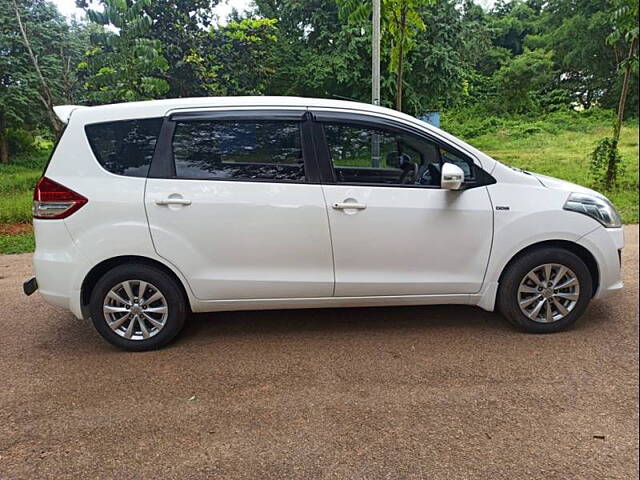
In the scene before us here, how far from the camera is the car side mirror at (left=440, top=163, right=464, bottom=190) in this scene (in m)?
3.04

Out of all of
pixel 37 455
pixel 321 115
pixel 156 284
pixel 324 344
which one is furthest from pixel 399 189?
pixel 37 455

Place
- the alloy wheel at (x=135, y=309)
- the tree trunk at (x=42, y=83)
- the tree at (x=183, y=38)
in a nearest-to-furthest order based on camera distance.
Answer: the alloy wheel at (x=135, y=309)
the tree trunk at (x=42, y=83)
the tree at (x=183, y=38)

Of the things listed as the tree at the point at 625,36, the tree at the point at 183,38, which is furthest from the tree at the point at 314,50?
the tree at the point at 625,36

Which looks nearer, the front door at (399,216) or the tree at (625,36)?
the front door at (399,216)

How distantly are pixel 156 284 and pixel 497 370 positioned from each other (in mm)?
2250

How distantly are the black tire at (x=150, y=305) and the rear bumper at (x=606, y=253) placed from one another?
112 inches

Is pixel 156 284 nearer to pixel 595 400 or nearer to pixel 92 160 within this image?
pixel 92 160

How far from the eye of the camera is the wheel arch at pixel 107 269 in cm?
304

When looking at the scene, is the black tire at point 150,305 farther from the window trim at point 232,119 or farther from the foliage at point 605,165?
the foliage at point 605,165

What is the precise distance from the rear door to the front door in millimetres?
162

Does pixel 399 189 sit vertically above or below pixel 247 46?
below

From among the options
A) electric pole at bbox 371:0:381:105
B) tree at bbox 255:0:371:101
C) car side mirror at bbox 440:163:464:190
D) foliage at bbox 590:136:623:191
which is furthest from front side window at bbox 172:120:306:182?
foliage at bbox 590:136:623:191

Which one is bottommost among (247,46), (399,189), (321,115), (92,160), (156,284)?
(156,284)

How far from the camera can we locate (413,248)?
317 cm
